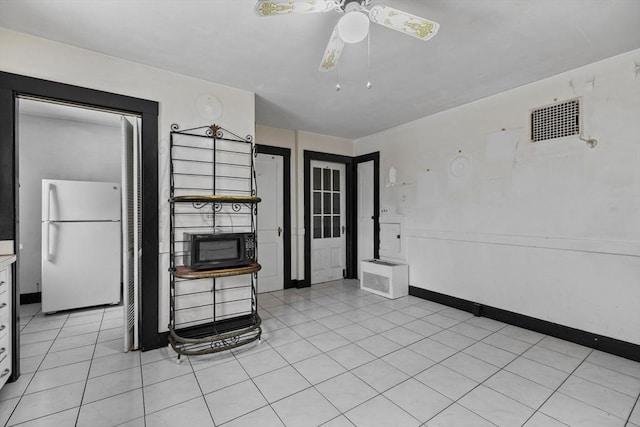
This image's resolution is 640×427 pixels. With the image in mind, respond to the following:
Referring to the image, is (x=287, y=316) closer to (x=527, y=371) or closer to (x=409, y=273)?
(x=409, y=273)

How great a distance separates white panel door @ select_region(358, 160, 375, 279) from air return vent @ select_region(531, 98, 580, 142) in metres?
2.45

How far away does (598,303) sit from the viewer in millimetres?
2572

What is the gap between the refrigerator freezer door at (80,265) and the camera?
3422mm

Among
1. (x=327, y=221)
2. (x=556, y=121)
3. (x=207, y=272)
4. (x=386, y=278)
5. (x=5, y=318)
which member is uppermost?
(x=556, y=121)

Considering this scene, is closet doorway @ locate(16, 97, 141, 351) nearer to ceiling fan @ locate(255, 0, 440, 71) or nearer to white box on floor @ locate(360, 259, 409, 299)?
ceiling fan @ locate(255, 0, 440, 71)

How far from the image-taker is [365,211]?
5.12 metres

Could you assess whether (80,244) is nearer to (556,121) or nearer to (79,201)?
(79,201)

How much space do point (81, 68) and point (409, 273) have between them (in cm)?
435

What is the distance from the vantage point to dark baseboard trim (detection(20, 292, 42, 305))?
12.4 ft

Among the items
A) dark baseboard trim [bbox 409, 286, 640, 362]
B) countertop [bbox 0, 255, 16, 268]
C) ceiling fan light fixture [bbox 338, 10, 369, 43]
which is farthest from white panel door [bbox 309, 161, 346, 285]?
countertop [bbox 0, 255, 16, 268]

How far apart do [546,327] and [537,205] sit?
4.05 feet

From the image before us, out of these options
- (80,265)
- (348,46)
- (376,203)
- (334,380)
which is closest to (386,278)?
(376,203)

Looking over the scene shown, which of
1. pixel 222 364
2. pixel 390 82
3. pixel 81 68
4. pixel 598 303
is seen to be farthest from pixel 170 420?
pixel 598 303

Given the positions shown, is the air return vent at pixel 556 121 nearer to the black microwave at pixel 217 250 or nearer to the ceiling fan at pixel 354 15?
the ceiling fan at pixel 354 15
